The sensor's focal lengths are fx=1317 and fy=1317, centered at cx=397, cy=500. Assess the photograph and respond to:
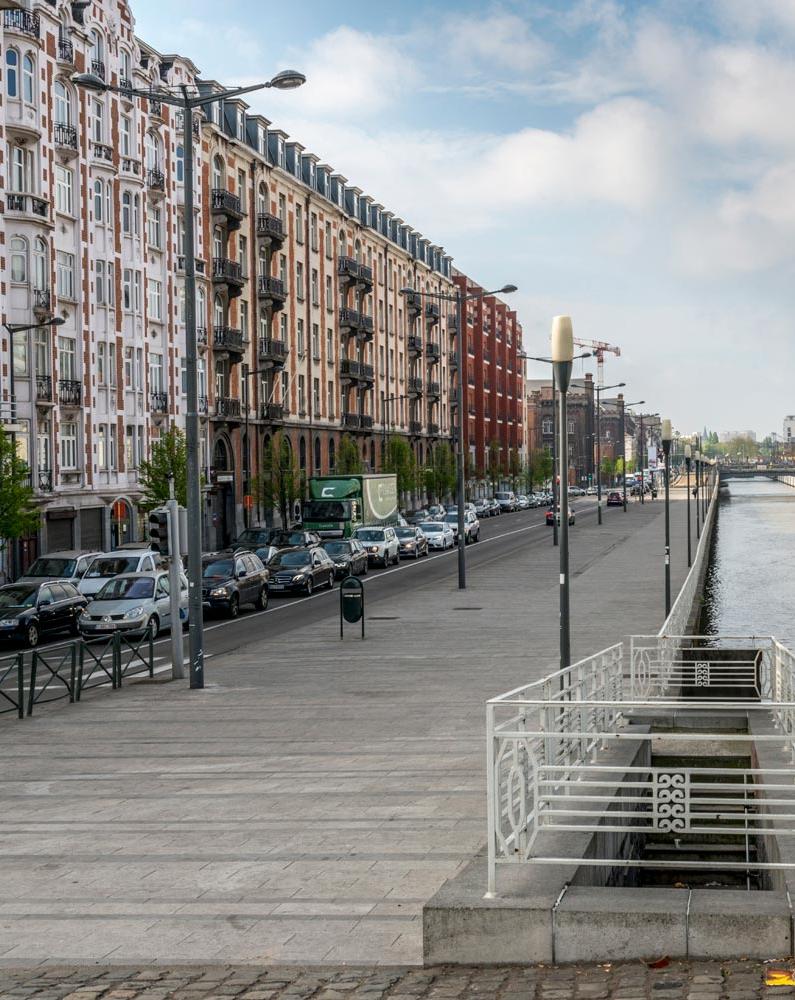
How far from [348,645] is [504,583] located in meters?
16.0

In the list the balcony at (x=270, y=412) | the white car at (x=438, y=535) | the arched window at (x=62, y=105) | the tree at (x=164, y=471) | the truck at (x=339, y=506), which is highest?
the arched window at (x=62, y=105)

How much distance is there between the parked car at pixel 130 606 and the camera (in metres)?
28.8

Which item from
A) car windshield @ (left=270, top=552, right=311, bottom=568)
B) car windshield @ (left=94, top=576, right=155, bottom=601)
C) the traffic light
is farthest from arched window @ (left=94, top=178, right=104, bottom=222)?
the traffic light

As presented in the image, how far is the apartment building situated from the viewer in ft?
150

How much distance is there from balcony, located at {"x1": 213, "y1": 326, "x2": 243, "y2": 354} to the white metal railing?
44.8 metres

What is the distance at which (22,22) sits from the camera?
147ft

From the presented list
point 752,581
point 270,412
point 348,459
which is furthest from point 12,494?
point 348,459

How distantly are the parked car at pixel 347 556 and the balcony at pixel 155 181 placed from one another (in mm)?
19051

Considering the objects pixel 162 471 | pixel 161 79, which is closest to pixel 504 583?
pixel 162 471

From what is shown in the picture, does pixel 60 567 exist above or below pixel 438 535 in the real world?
above

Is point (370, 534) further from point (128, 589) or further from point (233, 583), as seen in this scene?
point (128, 589)

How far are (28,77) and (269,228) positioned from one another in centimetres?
2465

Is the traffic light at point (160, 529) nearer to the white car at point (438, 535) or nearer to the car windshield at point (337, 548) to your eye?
the car windshield at point (337, 548)

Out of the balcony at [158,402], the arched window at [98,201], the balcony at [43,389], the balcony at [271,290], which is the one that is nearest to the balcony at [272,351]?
the balcony at [271,290]
